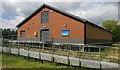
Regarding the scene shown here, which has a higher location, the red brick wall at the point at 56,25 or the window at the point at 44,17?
the window at the point at 44,17

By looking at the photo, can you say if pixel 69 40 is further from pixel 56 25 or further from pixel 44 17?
pixel 44 17

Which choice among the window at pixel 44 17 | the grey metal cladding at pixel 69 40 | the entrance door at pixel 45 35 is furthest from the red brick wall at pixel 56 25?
the entrance door at pixel 45 35

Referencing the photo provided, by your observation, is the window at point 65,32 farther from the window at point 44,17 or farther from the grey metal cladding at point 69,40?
the window at point 44,17

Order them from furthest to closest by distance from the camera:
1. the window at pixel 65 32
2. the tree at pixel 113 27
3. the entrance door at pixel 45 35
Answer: the tree at pixel 113 27, the entrance door at pixel 45 35, the window at pixel 65 32

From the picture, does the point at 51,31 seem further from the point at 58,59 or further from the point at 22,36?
the point at 58,59

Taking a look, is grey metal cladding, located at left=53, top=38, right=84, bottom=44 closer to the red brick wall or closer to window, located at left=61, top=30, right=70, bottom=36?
the red brick wall

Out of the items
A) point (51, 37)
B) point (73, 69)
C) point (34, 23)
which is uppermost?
point (34, 23)

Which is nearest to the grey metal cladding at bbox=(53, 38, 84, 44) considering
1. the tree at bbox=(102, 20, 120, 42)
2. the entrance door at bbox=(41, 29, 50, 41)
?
the entrance door at bbox=(41, 29, 50, 41)

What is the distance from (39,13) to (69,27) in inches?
258

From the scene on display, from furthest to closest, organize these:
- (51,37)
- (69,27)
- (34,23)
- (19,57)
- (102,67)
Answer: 1. (34,23)
2. (51,37)
3. (69,27)
4. (19,57)
5. (102,67)

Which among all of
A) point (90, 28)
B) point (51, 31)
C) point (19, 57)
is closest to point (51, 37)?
point (51, 31)

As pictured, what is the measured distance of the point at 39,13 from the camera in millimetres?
31734

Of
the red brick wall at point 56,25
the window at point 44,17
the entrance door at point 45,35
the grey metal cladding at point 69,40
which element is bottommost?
the grey metal cladding at point 69,40

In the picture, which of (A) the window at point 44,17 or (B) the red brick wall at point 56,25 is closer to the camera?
(B) the red brick wall at point 56,25
